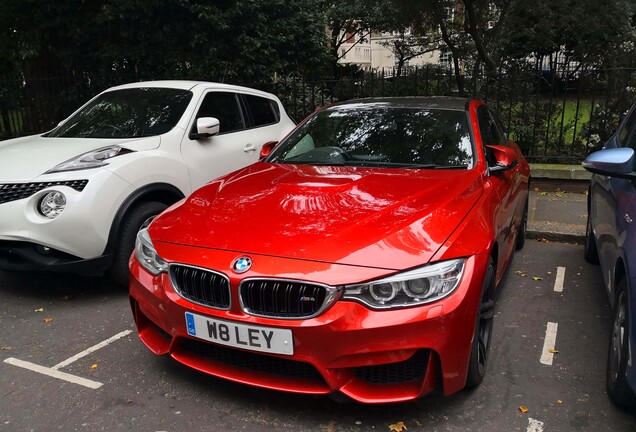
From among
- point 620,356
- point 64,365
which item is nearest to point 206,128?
point 64,365

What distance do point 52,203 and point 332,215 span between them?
7.56 feet

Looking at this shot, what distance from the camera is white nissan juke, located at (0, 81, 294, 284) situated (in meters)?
3.90

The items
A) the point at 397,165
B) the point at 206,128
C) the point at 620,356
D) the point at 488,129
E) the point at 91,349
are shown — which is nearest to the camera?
the point at 620,356

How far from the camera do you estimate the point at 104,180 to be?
403 centimetres

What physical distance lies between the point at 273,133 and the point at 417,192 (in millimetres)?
3450

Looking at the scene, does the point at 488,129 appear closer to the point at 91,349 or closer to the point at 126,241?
the point at 126,241

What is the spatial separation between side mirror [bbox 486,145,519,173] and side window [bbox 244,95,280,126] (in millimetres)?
3034

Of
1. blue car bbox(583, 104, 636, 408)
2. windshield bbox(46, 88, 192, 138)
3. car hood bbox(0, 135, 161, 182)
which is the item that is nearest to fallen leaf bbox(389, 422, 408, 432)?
blue car bbox(583, 104, 636, 408)

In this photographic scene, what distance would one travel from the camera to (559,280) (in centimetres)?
470

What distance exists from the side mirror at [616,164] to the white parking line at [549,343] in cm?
119

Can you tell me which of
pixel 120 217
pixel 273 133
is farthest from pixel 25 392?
pixel 273 133

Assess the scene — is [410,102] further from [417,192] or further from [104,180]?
[104,180]

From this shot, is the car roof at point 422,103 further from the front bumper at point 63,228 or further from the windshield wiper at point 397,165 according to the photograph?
the front bumper at point 63,228

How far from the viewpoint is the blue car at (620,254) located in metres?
2.47
